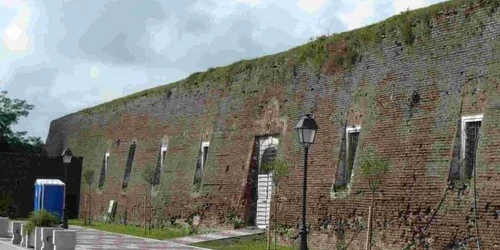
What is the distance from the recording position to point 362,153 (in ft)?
64.8

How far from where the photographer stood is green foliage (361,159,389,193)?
17.3 metres

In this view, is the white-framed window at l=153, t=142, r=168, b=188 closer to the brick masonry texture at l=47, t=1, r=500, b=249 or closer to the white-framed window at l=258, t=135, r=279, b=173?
the brick masonry texture at l=47, t=1, r=500, b=249

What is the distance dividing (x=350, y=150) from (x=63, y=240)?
7052 millimetres

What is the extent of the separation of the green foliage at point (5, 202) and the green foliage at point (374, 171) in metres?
24.0

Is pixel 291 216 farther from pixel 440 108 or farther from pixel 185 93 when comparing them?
pixel 185 93

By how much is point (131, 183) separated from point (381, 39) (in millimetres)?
17735

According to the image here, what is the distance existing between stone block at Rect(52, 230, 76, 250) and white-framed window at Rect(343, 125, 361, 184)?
260 inches

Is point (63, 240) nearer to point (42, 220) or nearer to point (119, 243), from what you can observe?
point (42, 220)

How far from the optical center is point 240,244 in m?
21.6

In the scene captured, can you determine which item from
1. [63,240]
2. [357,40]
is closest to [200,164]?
[357,40]

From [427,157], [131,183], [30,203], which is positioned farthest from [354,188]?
[30,203]

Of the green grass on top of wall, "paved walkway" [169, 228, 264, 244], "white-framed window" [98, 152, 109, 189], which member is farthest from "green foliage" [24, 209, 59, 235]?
"white-framed window" [98, 152, 109, 189]

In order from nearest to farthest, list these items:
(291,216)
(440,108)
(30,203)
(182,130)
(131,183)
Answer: (440,108), (291,216), (182,130), (131,183), (30,203)

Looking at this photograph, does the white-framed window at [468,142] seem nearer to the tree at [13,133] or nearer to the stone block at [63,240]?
the stone block at [63,240]
